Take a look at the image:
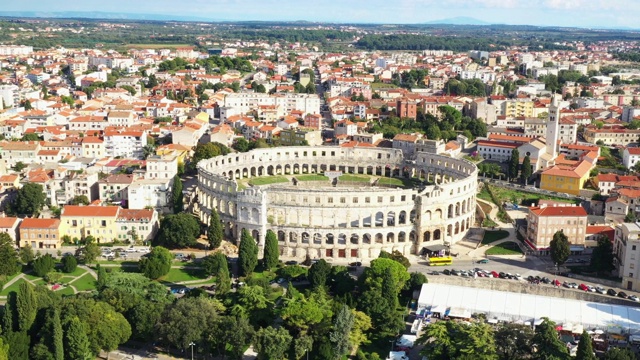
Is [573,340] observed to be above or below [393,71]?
below

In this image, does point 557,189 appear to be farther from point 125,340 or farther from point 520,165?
point 125,340

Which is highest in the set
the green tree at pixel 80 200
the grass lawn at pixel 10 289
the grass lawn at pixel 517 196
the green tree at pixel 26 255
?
the green tree at pixel 80 200

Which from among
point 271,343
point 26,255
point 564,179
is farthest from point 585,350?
point 564,179

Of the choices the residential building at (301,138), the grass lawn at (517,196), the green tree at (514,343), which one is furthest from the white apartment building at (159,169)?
the green tree at (514,343)

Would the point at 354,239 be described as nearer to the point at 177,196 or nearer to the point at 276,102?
the point at 177,196

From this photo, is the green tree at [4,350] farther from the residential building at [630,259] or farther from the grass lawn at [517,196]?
the grass lawn at [517,196]

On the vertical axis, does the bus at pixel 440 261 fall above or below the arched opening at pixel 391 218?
below

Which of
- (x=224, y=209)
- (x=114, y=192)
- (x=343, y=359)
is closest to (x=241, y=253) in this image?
(x=224, y=209)
